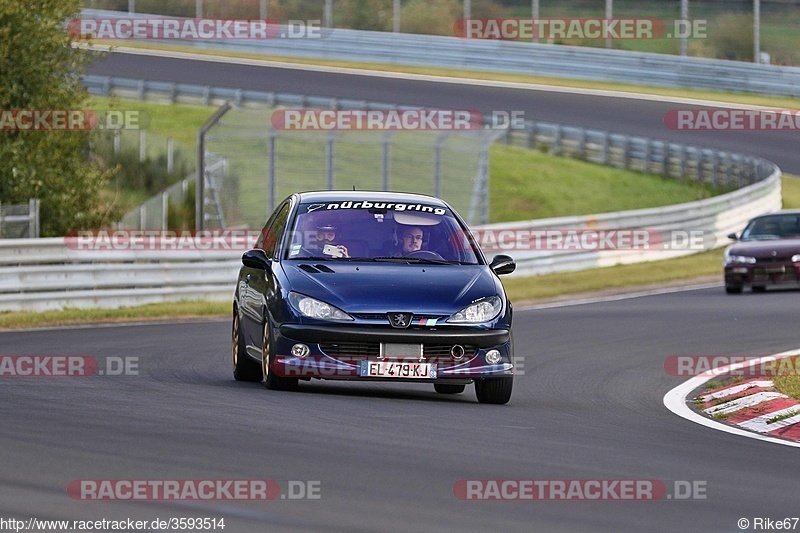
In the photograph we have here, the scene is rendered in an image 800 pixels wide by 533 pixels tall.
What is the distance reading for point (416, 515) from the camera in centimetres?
655

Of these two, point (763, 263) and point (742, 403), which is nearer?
point (742, 403)

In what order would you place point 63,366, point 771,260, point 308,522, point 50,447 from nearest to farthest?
1. point 308,522
2. point 50,447
3. point 63,366
4. point 771,260

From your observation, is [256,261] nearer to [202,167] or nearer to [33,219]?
[33,219]

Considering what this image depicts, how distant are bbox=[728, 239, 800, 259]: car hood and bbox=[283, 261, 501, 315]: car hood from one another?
13220 millimetres

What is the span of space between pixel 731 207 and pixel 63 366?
20.8m

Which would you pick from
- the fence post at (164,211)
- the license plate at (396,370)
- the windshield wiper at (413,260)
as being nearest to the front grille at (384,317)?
the license plate at (396,370)

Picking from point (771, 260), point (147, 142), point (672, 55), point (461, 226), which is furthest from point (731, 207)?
point (461, 226)

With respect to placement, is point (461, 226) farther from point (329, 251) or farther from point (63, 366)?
point (63, 366)

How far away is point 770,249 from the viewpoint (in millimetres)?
24031

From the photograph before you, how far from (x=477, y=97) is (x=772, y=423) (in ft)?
110

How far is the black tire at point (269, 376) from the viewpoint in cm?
1123
